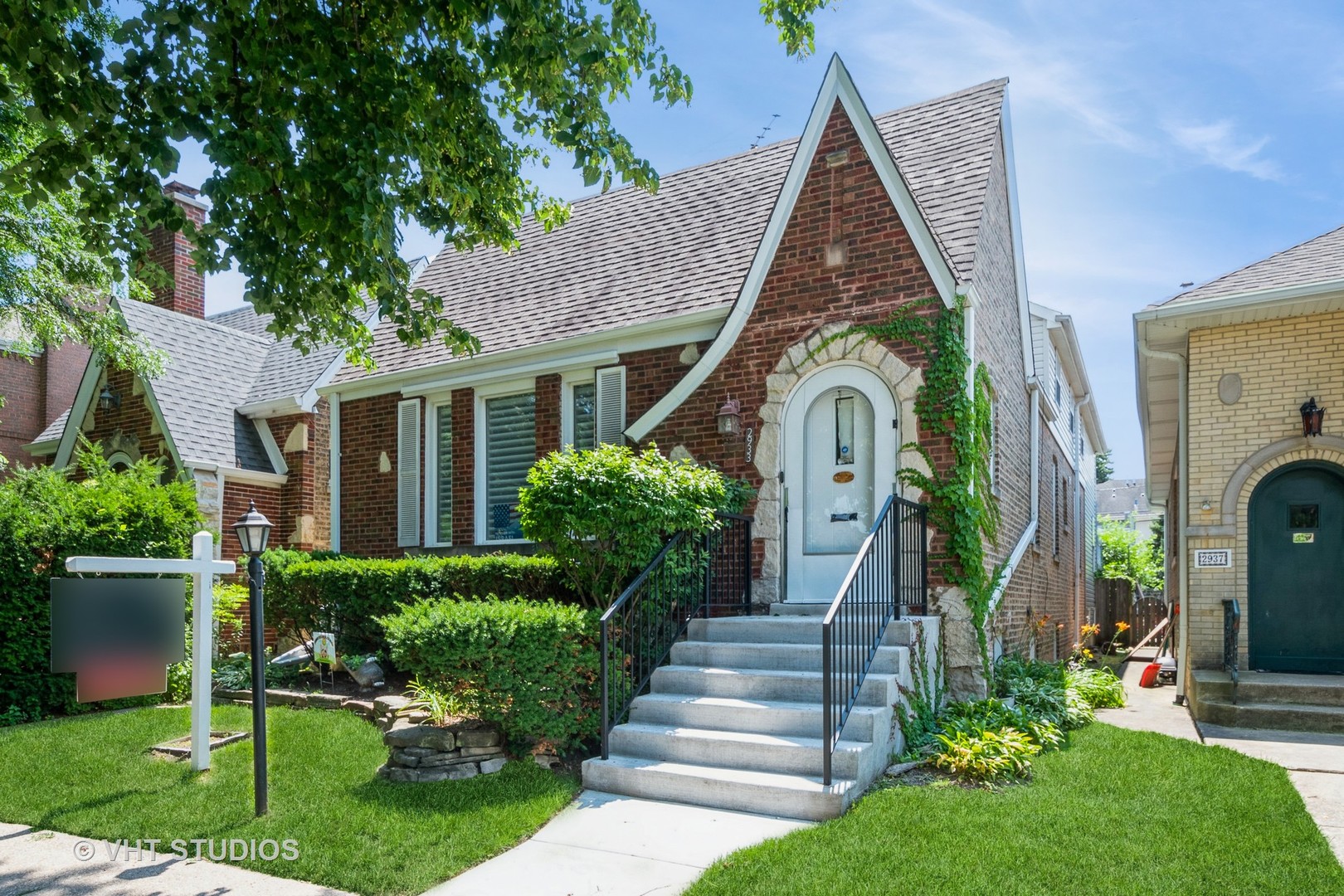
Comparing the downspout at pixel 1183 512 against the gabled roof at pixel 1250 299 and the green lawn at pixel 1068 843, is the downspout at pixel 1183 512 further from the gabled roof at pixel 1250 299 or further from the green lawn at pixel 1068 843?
the green lawn at pixel 1068 843

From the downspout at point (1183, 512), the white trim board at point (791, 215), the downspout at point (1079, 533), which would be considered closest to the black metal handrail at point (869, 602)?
the white trim board at point (791, 215)

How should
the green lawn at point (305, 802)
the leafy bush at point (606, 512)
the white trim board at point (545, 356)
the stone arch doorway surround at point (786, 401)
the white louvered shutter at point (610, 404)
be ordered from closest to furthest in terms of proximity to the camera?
1. the green lawn at point (305, 802)
2. the leafy bush at point (606, 512)
3. the stone arch doorway surround at point (786, 401)
4. the white trim board at point (545, 356)
5. the white louvered shutter at point (610, 404)

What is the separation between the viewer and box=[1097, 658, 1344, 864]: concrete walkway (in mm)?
5388

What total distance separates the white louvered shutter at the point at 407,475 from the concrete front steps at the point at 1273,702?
8.72m

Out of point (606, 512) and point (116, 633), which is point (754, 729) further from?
point (116, 633)

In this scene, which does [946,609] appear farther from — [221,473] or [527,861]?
[221,473]

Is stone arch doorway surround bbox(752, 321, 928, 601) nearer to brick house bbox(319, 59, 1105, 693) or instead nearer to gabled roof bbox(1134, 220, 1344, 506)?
brick house bbox(319, 59, 1105, 693)

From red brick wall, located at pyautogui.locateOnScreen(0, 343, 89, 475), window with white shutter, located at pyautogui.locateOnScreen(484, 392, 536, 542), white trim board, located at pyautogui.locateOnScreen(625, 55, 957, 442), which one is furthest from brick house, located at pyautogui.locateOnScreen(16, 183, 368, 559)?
red brick wall, located at pyautogui.locateOnScreen(0, 343, 89, 475)

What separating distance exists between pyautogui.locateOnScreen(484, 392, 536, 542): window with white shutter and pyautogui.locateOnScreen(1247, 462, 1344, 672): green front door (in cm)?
758

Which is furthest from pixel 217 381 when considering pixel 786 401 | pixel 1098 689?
pixel 1098 689

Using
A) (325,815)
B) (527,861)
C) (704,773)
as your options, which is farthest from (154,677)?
(704,773)

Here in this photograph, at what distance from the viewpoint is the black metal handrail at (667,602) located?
271 inches

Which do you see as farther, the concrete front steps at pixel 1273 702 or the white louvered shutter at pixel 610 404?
the white louvered shutter at pixel 610 404

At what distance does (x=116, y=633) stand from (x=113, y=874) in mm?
1827
